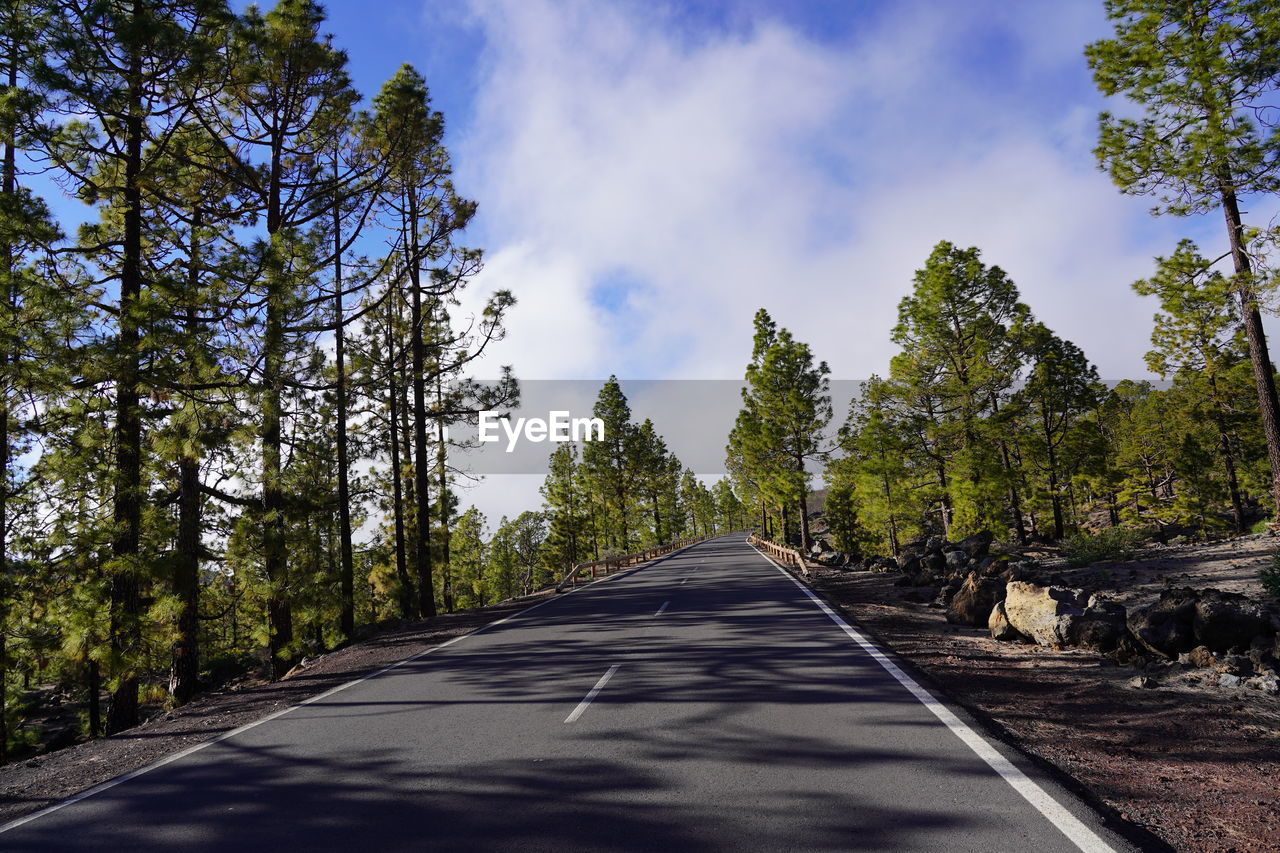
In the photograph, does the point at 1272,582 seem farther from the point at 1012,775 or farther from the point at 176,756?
the point at 176,756

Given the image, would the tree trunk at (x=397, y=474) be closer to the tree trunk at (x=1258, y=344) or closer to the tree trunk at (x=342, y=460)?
the tree trunk at (x=342, y=460)

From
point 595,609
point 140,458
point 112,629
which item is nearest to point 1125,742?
point 595,609

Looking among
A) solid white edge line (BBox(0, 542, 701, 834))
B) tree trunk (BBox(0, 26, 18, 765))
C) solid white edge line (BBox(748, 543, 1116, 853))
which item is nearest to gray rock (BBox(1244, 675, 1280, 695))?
solid white edge line (BBox(748, 543, 1116, 853))

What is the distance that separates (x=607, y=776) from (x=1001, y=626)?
741 cm

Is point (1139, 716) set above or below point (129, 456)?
below

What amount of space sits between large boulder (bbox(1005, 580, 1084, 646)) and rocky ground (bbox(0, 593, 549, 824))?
9790 mm

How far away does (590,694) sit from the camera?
678cm

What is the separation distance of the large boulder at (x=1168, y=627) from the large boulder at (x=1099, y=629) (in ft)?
0.65

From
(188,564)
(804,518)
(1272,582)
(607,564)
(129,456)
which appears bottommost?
(607,564)

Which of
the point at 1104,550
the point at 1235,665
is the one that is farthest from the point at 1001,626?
the point at 1104,550

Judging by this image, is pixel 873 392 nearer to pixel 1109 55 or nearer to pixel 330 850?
pixel 1109 55

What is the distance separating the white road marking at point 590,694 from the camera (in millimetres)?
6008

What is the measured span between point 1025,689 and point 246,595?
14948 mm

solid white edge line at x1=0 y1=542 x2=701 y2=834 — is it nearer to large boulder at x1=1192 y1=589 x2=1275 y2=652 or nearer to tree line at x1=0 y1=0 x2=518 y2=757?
tree line at x1=0 y1=0 x2=518 y2=757
